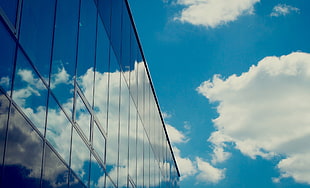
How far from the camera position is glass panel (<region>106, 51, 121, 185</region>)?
1627 cm

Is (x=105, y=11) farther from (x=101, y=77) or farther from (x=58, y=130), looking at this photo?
(x=58, y=130)

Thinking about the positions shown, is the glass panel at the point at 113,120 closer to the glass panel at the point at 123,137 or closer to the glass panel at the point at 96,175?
the glass panel at the point at 123,137

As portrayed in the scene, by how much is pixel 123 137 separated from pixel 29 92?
34.3 ft

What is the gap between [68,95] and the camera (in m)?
11.4

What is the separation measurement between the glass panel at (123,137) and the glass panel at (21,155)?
905 cm

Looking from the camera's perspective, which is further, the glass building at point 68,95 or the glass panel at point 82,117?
the glass panel at point 82,117

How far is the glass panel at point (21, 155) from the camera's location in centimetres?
762

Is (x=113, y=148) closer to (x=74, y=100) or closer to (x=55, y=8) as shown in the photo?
(x=74, y=100)

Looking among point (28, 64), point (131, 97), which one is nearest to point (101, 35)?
point (131, 97)

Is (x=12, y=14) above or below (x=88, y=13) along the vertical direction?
below

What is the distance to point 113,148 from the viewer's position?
16797mm

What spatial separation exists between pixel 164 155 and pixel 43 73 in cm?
2552

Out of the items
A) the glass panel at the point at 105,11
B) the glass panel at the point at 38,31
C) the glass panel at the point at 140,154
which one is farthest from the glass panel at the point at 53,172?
the glass panel at the point at 140,154

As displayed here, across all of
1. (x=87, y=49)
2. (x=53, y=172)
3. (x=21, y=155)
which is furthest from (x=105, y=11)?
(x=21, y=155)
